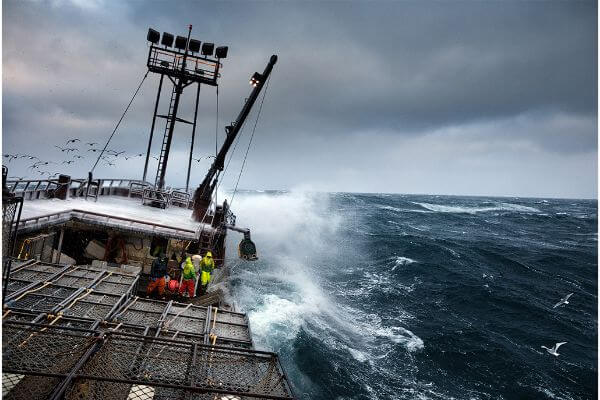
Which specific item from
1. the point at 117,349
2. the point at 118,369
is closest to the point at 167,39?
the point at 117,349

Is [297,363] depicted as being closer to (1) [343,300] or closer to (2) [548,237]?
(1) [343,300]

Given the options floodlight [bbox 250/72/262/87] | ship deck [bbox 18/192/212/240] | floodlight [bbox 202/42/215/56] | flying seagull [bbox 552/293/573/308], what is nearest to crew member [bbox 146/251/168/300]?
ship deck [bbox 18/192/212/240]

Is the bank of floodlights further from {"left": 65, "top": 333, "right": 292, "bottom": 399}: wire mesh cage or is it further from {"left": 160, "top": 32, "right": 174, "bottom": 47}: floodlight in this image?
{"left": 65, "top": 333, "right": 292, "bottom": 399}: wire mesh cage

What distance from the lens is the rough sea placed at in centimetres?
1474

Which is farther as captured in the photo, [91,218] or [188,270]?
[91,218]

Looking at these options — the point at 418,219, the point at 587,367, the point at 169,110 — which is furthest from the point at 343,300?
the point at 418,219

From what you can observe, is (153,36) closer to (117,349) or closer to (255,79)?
(255,79)

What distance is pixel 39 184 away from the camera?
19.1 m

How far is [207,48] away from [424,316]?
2696 centimetres

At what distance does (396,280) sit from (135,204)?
2379 cm

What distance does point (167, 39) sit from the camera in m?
25.0

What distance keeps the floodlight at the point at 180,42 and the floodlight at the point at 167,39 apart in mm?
461

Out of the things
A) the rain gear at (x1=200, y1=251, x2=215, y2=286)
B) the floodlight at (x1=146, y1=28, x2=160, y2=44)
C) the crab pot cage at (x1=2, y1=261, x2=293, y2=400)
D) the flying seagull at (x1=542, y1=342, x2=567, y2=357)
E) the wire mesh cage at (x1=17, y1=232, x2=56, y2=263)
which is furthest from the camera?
the floodlight at (x1=146, y1=28, x2=160, y2=44)

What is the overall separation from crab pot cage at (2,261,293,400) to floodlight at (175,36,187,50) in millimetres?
21231
